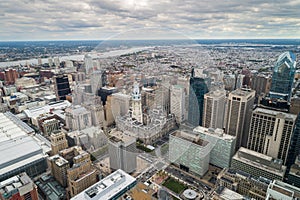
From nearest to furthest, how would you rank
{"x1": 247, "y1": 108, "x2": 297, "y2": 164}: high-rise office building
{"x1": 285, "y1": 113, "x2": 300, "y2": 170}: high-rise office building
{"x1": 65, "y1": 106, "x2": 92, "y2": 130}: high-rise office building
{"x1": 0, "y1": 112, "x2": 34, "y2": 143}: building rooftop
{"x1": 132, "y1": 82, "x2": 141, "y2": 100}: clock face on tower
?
{"x1": 132, "y1": 82, "x2": 141, "y2": 100}: clock face on tower
{"x1": 247, "y1": 108, "x2": 297, "y2": 164}: high-rise office building
{"x1": 285, "y1": 113, "x2": 300, "y2": 170}: high-rise office building
{"x1": 65, "y1": 106, "x2": 92, "y2": 130}: high-rise office building
{"x1": 0, "y1": 112, "x2": 34, "y2": 143}: building rooftop

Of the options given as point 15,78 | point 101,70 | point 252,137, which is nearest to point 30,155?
point 101,70

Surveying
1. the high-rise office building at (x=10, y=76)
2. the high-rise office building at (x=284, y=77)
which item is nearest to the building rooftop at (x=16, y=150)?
the high-rise office building at (x=284, y=77)

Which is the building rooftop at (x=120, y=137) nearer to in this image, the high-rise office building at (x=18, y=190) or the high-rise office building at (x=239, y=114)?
the high-rise office building at (x=18, y=190)

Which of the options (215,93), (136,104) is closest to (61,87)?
(215,93)

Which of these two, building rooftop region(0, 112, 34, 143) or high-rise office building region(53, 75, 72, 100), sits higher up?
high-rise office building region(53, 75, 72, 100)

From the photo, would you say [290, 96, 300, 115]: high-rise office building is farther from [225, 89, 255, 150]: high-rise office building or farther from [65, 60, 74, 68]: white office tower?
[65, 60, 74, 68]: white office tower

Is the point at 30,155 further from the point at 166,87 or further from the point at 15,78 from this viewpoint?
the point at 15,78

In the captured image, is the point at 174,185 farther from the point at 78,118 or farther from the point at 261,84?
the point at 261,84

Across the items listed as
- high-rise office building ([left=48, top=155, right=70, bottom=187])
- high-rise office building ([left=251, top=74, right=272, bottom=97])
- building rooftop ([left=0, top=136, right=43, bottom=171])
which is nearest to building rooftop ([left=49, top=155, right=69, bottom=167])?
high-rise office building ([left=48, top=155, right=70, bottom=187])
